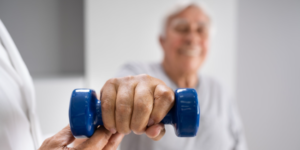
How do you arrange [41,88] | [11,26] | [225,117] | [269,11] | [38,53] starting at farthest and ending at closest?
[269,11]
[38,53]
[11,26]
[41,88]
[225,117]

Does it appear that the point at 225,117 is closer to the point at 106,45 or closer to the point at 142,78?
the point at 142,78

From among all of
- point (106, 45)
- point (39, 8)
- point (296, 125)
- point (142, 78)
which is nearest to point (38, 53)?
point (39, 8)

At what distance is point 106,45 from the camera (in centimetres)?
Answer: 150

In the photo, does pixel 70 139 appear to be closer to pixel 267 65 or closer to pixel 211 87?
pixel 211 87

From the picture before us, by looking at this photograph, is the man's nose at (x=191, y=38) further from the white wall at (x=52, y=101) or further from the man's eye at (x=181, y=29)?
the white wall at (x=52, y=101)

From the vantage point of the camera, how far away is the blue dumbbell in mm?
252

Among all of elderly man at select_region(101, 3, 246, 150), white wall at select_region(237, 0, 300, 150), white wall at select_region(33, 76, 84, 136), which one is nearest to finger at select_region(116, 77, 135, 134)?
elderly man at select_region(101, 3, 246, 150)

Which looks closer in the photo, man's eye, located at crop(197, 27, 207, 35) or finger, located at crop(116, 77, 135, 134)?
finger, located at crop(116, 77, 135, 134)

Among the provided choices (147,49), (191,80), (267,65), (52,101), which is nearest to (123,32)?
(147,49)

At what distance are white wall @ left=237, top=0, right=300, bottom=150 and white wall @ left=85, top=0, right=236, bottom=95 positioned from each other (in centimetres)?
21

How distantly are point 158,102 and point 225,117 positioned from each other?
675mm

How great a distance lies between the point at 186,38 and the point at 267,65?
1219mm

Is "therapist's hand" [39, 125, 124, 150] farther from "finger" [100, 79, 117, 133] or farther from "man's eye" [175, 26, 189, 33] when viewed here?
"man's eye" [175, 26, 189, 33]

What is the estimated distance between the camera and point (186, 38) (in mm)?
895
